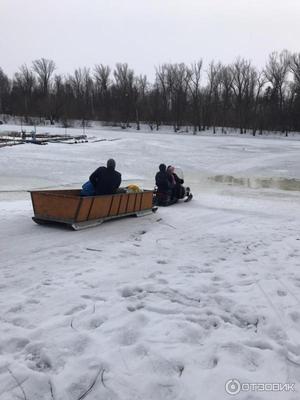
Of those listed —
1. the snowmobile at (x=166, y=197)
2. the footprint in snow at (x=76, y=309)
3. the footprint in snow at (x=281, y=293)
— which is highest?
the footprint in snow at (x=76, y=309)

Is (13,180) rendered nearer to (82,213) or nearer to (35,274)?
(82,213)

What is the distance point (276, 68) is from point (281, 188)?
67179 mm

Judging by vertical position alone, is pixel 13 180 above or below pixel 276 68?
below

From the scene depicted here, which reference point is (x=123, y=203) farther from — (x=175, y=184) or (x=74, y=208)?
(x=175, y=184)

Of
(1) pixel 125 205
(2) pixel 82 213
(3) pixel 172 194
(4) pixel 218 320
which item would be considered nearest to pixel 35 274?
(4) pixel 218 320

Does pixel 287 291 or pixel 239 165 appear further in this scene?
pixel 239 165

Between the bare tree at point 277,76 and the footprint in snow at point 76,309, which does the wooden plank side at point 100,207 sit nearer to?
the footprint in snow at point 76,309

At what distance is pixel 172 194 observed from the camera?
1283 cm

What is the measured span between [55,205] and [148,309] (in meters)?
4.52

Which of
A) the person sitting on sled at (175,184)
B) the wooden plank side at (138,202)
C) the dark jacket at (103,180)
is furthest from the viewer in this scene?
the person sitting on sled at (175,184)

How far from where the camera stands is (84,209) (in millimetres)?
8695

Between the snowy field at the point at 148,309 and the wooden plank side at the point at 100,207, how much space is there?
28 cm

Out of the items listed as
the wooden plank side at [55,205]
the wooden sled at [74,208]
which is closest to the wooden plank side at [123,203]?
the wooden sled at [74,208]

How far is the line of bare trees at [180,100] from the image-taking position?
245 ft
